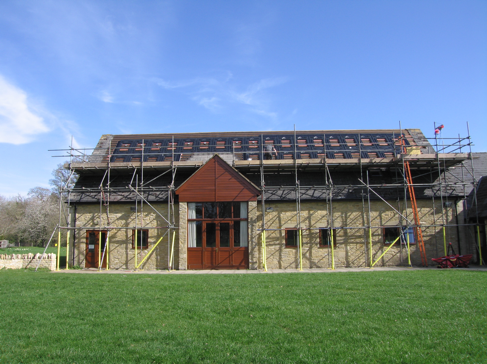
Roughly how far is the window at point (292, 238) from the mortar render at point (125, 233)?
5.70 m

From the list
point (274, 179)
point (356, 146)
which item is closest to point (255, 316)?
point (274, 179)

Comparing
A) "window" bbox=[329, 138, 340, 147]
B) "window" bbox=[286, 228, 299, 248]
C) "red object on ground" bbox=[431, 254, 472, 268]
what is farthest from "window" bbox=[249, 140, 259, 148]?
"red object on ground" bbox=[431, 254, 472, 268]

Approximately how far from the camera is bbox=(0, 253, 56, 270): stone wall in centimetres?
1856

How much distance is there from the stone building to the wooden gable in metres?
0.05

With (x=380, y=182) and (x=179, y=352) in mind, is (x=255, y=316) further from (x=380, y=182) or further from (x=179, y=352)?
(x=380, y=182)

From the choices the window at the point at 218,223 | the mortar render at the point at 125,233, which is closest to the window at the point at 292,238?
the window at the point at 218,223

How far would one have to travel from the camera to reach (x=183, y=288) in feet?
38.1

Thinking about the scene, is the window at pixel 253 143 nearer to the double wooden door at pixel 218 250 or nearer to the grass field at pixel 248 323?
the double wooden door at pixel 218 250

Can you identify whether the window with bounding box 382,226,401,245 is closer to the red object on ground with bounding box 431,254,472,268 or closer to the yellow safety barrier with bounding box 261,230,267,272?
the red object on ground with bounding box 431,254,472,268

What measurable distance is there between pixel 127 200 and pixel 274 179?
7939mm

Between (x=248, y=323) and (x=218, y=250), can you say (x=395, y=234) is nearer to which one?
(x=218, y=250)

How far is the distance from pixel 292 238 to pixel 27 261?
1340 centimetres

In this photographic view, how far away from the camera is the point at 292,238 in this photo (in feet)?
63.5

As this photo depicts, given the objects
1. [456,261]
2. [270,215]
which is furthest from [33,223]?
[456,261]
